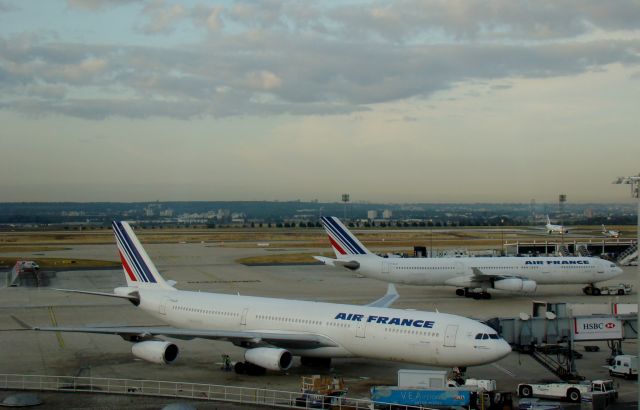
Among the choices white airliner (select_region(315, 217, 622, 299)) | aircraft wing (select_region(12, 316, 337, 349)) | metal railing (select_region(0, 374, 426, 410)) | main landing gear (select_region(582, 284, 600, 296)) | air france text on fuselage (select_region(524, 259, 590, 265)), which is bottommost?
metal railing (select_region(0, 374, 426, 410))

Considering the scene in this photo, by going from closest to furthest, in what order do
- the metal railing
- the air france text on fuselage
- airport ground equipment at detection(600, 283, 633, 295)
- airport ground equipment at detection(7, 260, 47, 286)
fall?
the metal railing < the air france text on fuselage < airport ground equipment at detection(600, 283, 633, 295) < airport ground equipment at detection(7, 260, 47, 286)

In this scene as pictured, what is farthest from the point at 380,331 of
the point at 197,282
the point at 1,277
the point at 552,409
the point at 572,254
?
the point at 572,254

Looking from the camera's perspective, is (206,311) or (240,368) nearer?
(240,368)

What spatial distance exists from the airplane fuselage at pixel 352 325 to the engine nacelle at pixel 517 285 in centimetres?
3000

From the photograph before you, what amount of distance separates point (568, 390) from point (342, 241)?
39.2m

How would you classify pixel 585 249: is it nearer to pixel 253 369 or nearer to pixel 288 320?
pixel 288 320

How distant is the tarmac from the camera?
36344mm

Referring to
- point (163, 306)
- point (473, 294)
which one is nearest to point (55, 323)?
point (163, 306)

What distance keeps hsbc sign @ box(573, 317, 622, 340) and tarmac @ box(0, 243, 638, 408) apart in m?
1.91

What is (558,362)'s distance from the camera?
36.9m

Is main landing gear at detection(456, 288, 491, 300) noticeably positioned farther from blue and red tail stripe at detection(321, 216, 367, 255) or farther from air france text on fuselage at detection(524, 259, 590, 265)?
blue and red tail stripe at detection(321, 216, 367, 255)

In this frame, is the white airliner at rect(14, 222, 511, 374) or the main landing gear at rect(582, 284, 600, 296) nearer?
the white airliner at rect(14, 222, 511, 374)

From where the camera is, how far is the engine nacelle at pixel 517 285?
6362cm

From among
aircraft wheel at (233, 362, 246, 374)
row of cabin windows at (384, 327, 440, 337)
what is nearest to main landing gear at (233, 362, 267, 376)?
aircraft wheel at (233, 362, 246, 374)
